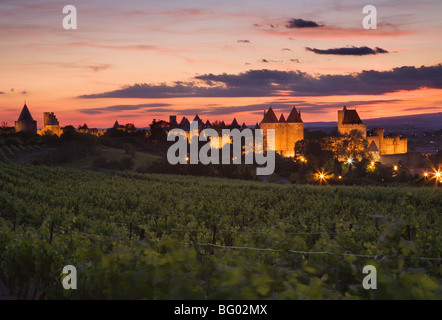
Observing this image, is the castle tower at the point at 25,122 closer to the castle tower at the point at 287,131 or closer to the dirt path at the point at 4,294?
the castle tower at the point at 287,131

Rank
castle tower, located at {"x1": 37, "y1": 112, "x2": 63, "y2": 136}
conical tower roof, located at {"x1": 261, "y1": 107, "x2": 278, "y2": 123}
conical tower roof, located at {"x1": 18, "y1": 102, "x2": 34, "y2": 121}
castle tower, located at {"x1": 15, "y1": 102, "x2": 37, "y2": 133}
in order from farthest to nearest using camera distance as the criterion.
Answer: castle tower, located at {"x1": 37, "y1": 112, "x2": 63, "y2": 136} < conical tower roof, located at {"x1": 18, "y1": 102, "x2": 34, "y2": 121} < castle tower, located at {"x1": 15, "y1": 102, "x2": 37, "y2": 133} < conical tower roof, located at {"x1": 261, "y1": 107, "x2": 278, "y2": 123}

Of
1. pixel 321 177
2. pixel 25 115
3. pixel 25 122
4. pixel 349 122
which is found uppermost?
pixel 25 115

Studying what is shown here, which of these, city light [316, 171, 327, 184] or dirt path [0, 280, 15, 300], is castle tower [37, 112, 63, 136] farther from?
dirt path [0, 280, 15, 300]

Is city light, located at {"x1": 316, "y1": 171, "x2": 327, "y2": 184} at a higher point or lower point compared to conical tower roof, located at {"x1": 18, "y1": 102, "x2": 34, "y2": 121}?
lower

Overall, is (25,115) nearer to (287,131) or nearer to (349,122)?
(287,131)

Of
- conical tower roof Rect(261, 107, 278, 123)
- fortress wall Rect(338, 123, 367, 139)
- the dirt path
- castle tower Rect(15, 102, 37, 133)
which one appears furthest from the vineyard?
castle tower Rect(15, 102, 37, 133)

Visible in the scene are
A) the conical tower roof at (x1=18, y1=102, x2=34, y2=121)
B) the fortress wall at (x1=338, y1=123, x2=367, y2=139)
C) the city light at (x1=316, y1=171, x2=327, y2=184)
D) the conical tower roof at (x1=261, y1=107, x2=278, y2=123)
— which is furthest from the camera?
the conical tower roof at (x1=18, y1=102, x2=34, y2=121)

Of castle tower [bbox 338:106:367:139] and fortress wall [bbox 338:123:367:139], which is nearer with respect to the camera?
fortress wall [bbox 338:123:367:139]

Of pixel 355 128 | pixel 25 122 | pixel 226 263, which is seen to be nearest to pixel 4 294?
pixel 226 263

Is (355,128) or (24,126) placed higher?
(24,126)

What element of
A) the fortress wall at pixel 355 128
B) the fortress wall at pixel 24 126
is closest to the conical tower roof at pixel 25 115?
the fortress wall at pixel 24 126

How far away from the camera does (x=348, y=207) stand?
20438 millimetres
